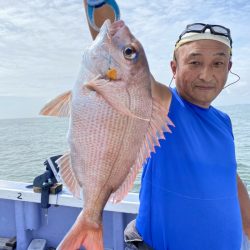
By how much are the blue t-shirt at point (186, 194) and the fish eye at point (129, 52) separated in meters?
0.51

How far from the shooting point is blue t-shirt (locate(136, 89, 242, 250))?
5.25ft

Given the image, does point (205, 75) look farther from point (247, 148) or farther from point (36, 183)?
point (247, 148)

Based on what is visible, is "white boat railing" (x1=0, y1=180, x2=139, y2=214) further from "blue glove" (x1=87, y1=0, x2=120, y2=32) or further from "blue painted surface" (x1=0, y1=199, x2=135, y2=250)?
"blue glove" (x1=87, y1=0, x2=120, y2=32)

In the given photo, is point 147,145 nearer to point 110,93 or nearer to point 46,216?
point 110,93

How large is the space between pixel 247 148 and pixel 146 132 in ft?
30.7

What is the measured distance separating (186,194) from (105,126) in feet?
1.97

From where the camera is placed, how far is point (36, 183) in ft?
10.1

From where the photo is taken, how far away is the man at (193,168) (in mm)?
1604

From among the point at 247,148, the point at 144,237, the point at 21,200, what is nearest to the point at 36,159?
the point at 247,148

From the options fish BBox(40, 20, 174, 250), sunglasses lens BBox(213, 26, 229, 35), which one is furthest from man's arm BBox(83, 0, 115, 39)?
sunglasses lens BBox(213, 26, 229, 35)

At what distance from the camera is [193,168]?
63.2 inches

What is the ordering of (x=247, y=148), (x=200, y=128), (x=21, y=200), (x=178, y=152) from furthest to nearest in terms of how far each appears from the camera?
1. (x=247, y=148)
2. (x=21, y=200)
3. (x=200, y=128)
4. (x=178, y=152)

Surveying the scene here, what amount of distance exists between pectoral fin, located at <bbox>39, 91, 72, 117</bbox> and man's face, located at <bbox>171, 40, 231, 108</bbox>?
0.80m

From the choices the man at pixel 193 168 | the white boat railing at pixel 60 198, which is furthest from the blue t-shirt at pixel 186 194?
the white boat railing at pixel 60 198
